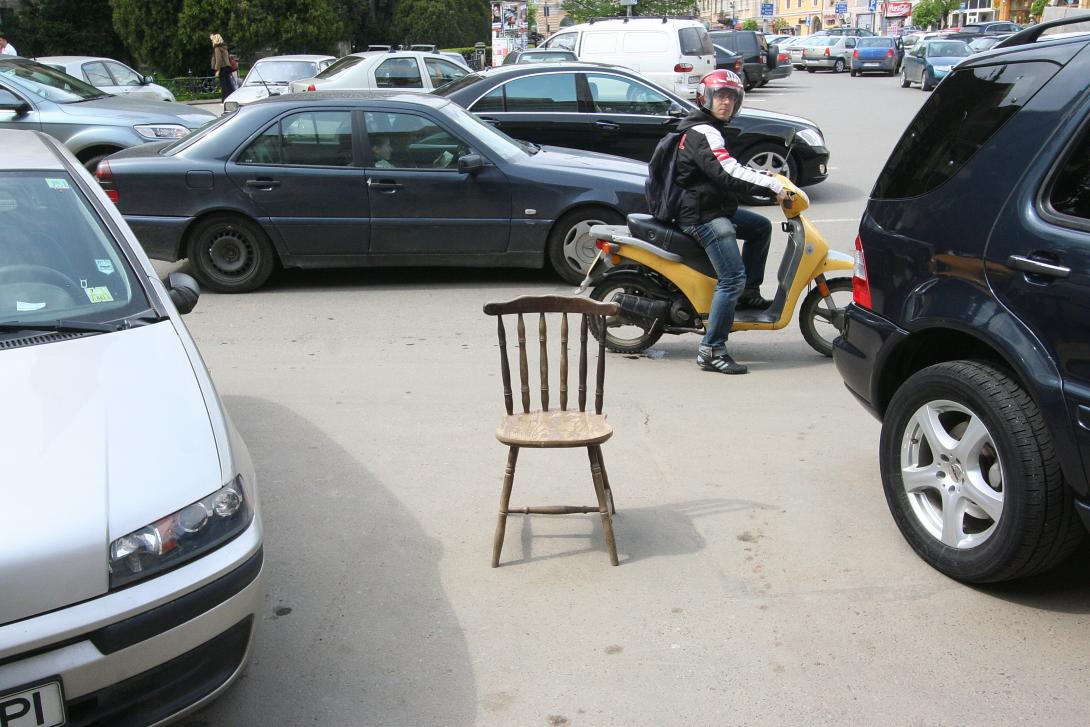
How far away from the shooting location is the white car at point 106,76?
2030cm

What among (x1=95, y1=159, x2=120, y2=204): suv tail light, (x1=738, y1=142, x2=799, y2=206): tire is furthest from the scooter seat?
(x1=738, y1=142, x2=799, y2=206): tire

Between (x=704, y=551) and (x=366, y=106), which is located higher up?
(x=366, y=106)

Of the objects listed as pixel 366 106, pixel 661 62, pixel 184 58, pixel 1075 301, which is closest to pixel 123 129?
pixel 366 106

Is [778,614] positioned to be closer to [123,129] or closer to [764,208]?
[764,208]

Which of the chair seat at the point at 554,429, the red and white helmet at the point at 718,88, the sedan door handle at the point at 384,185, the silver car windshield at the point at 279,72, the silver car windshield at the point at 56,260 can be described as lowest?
the chair seat at the point at 554,429

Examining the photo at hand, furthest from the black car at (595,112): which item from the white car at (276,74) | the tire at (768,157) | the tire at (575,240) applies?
the white car at (276,74)

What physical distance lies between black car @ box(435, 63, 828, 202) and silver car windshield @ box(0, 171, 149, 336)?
8402 mm

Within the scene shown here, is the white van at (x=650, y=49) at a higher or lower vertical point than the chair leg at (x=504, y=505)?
higher

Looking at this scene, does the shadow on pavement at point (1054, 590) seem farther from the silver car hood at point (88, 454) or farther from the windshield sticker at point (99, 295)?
the windshield sticker at point (99, 295)

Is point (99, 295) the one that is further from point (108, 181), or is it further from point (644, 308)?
point (108, 181)

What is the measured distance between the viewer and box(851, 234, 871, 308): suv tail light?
4.50 meters

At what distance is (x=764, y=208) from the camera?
12.5m

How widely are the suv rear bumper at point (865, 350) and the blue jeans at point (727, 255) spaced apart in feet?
5.82

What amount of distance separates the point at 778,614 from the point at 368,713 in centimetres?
147
